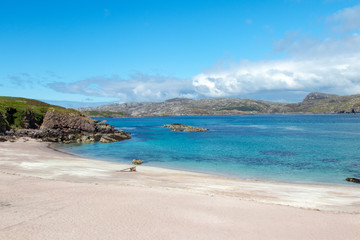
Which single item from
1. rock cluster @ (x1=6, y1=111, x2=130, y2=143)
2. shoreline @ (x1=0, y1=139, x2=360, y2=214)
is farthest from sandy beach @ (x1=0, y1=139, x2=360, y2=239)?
rock cluster @ (x1=6, y1=111, x2=130, y2=143)

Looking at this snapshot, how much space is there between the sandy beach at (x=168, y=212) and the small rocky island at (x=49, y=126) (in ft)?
161

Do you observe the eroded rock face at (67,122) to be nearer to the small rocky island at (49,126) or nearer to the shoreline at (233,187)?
the small rocky island at (49,126)

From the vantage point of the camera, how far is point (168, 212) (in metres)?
15.6

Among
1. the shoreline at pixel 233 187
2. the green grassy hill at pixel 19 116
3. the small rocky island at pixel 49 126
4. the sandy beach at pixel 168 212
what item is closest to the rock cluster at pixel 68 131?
the small rocky island at pixel 49 126

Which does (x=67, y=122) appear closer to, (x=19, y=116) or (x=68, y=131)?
(x=68, y=131)

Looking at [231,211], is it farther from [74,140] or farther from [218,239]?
[74,140]

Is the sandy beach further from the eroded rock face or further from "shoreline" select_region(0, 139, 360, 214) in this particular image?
the eroded rock face

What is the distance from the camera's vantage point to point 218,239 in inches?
480

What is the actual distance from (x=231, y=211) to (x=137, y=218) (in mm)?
5882

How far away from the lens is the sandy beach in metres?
12.7

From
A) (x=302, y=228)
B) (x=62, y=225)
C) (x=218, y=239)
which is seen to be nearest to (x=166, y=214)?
(x=218, y=239)

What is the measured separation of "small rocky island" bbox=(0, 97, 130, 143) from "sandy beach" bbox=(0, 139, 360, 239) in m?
49.0

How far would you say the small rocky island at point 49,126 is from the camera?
6869 cm

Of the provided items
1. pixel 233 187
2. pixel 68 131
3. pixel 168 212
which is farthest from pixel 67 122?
pixel 168 212
